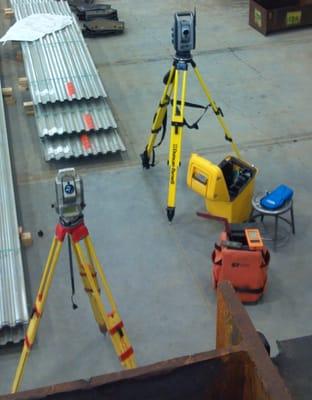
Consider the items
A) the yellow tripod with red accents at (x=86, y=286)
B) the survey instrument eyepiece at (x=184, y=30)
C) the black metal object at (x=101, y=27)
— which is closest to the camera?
the yellow tripod with red accents at (x=86, y=286)

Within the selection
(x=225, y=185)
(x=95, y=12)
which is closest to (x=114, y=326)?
(x=225, y=185)

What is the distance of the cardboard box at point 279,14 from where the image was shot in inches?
325

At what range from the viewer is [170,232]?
4.93m

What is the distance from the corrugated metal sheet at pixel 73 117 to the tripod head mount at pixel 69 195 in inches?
107

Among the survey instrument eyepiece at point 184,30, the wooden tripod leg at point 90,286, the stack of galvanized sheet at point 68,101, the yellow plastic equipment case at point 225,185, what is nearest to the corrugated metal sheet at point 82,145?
the stack of galvanized sheet at point 68,101

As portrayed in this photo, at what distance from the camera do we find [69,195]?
3.10 metres

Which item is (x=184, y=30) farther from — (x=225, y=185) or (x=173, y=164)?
(x=225, y=185)

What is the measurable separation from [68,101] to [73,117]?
0.31 m

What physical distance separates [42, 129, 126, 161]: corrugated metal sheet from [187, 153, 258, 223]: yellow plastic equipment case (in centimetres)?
130

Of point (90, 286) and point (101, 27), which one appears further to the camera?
point (101, 27)

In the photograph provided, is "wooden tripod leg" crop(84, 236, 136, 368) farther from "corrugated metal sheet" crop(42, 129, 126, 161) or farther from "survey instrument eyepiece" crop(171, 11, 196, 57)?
"corrugated metal sheet" crop(42, 129, 126, 161)

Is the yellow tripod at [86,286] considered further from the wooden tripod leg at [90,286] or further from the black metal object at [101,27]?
the black metal object at [101,27]

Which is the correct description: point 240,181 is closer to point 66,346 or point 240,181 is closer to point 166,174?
point 166,174

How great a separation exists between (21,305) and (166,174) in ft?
6.89
